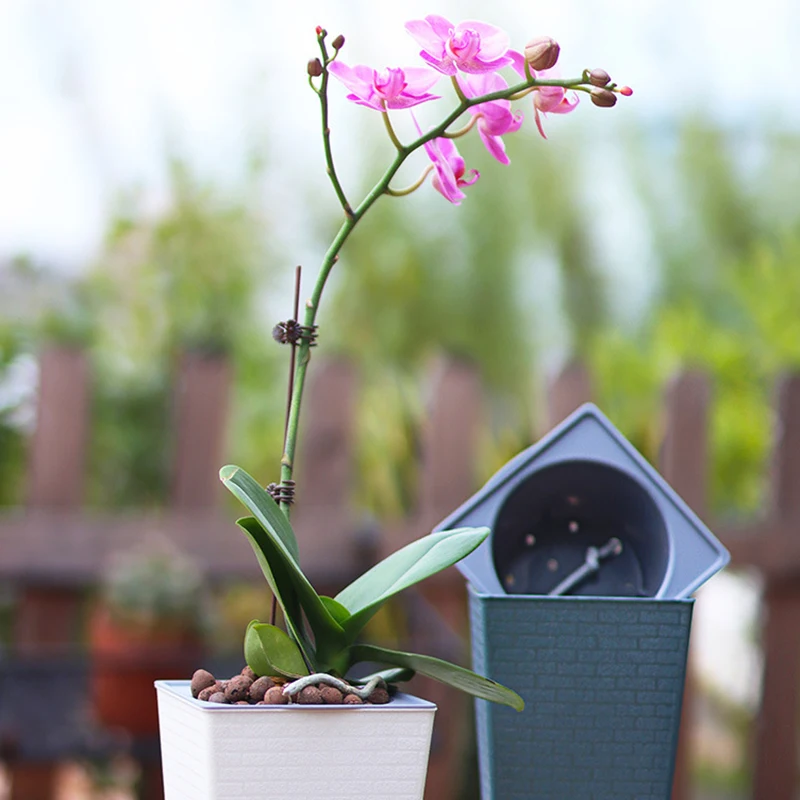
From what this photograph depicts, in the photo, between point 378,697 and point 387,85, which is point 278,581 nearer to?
point 378,697

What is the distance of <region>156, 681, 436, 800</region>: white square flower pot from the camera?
54 centimetres

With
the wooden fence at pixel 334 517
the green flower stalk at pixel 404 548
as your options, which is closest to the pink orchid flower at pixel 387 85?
the green flower stalk at pixel 404 548

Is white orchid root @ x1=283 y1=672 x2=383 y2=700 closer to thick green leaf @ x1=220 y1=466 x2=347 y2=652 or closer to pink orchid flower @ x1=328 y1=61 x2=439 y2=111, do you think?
thick green leaf @ x1=220 y1=466 x2=347 y2=652

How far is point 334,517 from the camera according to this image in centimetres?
208

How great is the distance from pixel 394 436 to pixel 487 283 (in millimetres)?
1648

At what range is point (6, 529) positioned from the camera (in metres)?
1.96

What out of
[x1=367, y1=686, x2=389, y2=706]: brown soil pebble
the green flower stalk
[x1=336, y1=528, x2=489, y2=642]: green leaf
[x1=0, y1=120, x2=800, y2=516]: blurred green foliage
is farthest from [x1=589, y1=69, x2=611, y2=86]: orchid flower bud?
[x1=0, y1=120, x2=800, y2=516]: blurred green foliage

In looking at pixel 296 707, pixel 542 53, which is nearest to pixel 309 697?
pixel 296 707

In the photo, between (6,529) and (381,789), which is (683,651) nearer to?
(381,789)

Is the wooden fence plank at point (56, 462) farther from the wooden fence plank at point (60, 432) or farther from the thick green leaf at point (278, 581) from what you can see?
the thick green leaf at point (278, 581)

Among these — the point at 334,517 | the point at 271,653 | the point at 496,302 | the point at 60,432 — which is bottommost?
the point at 334,517

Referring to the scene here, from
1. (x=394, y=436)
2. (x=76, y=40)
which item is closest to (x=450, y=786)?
(x=394, y=436)

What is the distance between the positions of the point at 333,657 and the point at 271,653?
5cm

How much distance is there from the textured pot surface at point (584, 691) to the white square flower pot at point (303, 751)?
0.10m
